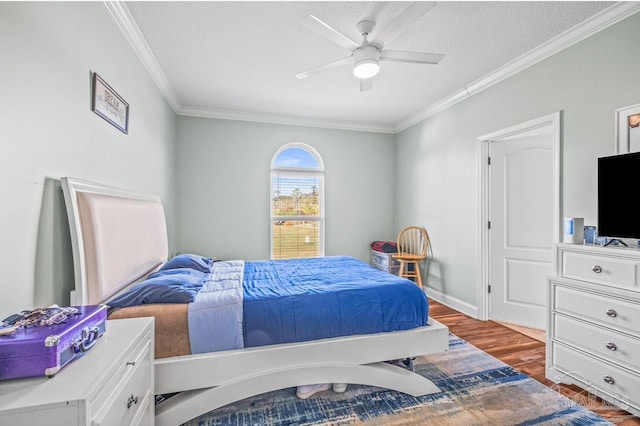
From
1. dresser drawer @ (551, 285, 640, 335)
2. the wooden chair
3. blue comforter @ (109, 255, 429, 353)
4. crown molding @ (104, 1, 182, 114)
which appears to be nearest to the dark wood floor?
dresser drawer @ (551, 285, 640, 335)

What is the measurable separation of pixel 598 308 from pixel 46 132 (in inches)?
129

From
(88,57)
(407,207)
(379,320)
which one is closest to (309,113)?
(407,207)

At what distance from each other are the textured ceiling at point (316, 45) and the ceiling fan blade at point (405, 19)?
0.20 meters

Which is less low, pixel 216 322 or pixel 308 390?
pixel 216 322

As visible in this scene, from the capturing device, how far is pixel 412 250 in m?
4.49

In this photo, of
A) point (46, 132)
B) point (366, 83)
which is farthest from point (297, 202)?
point (46, 132)

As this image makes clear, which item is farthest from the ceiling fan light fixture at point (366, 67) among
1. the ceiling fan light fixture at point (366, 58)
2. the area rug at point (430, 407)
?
the area rug at point (430, 407)

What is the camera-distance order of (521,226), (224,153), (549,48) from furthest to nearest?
1. (224,153)
2. (521,226)
3. (549,48)

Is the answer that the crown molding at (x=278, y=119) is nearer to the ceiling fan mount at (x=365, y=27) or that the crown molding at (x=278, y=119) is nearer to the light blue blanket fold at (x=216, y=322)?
the ceiling fan mount at (x=365, y=27)

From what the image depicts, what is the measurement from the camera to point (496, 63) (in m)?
2.81

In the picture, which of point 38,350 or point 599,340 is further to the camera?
point 599,340

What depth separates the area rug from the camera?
1717mm

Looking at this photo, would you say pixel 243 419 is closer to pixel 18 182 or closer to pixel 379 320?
pixel 379 320

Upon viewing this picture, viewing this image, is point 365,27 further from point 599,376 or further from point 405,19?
point 599,376
